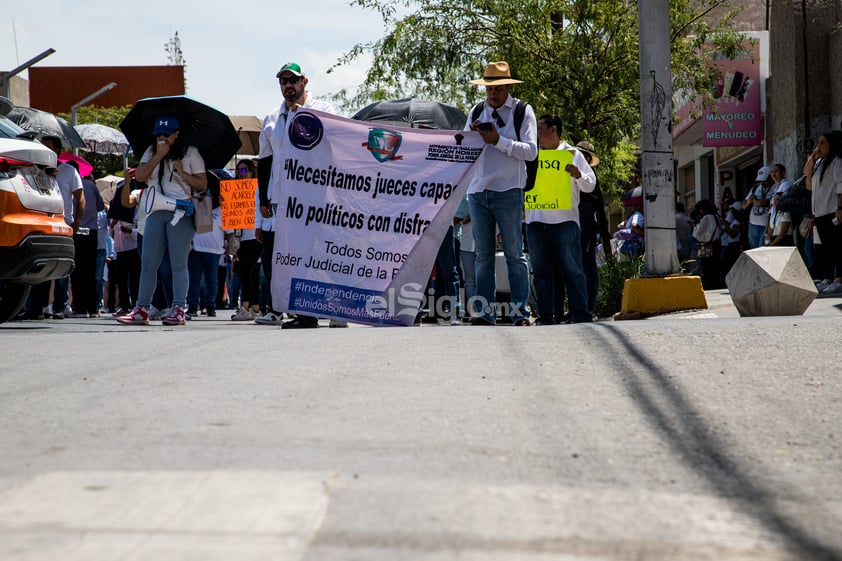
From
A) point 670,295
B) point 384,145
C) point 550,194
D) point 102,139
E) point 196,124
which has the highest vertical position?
point 102,139

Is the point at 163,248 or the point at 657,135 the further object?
the point at 163,248

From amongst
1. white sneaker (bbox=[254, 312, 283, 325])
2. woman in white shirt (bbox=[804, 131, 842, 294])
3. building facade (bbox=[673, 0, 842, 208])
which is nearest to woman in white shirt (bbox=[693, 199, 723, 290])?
building facade (bbox=[673, 0, 842, 208])

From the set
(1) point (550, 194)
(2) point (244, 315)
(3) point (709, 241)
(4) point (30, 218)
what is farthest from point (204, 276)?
(3) point (709, 241)

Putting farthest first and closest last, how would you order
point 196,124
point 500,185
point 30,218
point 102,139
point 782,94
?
point 102,139 → point 782,94 → point 196,124 → point 30,218 → point 500,185

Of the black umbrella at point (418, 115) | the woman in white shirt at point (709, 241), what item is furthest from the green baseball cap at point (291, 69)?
the woman in white shirt at point (709, 241)

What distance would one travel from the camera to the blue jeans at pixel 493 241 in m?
8.64

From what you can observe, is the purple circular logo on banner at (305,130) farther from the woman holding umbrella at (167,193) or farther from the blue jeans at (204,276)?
the blue jeans at (204,276)

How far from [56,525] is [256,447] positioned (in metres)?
0.99

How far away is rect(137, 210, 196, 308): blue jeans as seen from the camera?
1009 centimetres

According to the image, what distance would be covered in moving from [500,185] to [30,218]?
12.6ft

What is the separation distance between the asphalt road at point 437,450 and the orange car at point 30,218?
2.60 m

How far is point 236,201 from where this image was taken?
1370 centimetres

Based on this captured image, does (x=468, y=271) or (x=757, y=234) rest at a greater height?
(x=757, y=234)

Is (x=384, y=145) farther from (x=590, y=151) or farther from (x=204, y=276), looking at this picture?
(x=204, y=276)
